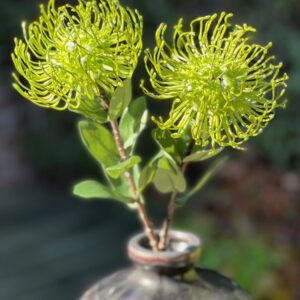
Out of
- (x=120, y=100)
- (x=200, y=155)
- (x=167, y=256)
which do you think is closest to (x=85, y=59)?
(x=120, y=100)

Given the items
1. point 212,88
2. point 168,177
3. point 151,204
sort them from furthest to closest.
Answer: point 151,204
point 168,177
point 212,88

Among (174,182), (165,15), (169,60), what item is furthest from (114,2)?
(165,15)

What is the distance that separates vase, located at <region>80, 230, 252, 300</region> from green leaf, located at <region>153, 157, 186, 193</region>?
88mm

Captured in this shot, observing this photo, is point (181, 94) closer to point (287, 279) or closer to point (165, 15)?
point (287, 279)

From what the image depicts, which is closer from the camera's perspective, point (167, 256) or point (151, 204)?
point (167, 256)

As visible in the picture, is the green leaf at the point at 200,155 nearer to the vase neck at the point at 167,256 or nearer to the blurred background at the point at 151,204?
the vase neck at the point at 167,256

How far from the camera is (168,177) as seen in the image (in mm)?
979

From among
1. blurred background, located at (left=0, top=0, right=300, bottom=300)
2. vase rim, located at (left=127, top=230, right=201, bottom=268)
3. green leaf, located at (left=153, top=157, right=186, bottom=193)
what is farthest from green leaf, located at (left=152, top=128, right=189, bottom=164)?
blurred background, located at (left=0, top=0, right=300, bottom=300)

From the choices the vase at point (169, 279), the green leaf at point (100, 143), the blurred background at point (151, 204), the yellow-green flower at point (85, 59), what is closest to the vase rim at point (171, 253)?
the vase at point (169, 279)

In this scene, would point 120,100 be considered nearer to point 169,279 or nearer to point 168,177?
point 168,177

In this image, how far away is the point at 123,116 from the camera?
1.01m

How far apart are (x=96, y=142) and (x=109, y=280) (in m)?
0.20

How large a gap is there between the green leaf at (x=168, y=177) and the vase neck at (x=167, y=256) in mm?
85

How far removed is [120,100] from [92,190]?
0.14 meters
